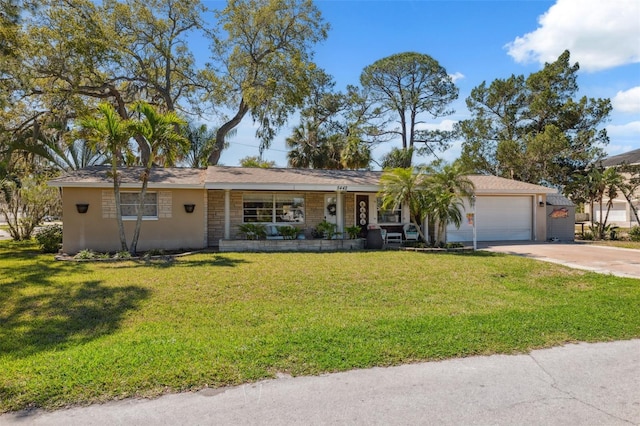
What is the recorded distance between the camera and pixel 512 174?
91.0 feet

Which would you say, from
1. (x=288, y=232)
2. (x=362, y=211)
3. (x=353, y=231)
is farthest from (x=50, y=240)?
(x=362, y=211)

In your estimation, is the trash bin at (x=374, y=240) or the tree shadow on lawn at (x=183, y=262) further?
the trash bin at (x=374, y=240)

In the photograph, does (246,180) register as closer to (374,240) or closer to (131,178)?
(131,178)

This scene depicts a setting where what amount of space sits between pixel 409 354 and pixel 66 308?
5611 mm

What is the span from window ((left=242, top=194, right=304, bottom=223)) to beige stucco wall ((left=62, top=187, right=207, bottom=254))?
1803 mm

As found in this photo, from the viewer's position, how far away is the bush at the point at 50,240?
14.4 metres

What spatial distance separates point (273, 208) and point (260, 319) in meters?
10.2

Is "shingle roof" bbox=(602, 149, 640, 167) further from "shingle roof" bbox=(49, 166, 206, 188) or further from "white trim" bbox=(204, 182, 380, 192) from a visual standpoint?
"shingle roof" bbox=(49, 166, 206, 188)

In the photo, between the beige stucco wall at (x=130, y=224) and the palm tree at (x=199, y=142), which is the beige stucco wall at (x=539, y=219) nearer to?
the beige stucco wall at (x=130, y=224)

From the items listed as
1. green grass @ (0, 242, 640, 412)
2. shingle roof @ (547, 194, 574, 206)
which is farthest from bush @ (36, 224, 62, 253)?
shingle roof @ (547, 194, 574, 206)

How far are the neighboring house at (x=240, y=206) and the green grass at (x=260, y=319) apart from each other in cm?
337

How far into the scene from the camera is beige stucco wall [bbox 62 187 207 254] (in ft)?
44.9

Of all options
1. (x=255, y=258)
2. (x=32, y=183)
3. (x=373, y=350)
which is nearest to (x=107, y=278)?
(x=255, y=258)

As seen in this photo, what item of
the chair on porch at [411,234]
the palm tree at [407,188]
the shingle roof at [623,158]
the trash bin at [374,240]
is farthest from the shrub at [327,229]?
the shingle roof at [623,158]
